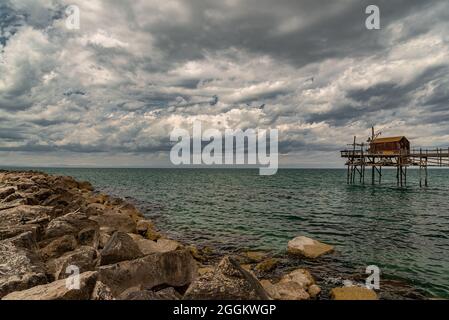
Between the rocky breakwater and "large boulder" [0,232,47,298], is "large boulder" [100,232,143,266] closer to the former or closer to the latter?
the rocky breakwater

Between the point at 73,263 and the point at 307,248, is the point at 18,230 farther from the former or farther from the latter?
the point at 307,248

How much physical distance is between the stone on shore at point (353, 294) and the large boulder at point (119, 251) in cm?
592

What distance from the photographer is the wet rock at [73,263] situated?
681 cm

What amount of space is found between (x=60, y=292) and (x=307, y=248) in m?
10.8

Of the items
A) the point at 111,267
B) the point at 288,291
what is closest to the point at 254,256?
the point at 288,291

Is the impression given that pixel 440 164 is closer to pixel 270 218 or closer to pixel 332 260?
pixel 270 218

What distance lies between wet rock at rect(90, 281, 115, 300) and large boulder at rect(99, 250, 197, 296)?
422mm

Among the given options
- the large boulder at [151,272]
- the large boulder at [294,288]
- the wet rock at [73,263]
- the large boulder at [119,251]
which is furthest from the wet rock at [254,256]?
the wet rock at [73,263]

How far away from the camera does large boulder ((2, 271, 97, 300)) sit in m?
5.09

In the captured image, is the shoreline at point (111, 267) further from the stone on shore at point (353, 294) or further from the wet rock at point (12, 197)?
the wet rock at point (12, 197)

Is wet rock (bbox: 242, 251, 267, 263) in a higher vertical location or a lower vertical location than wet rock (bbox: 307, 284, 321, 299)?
lower

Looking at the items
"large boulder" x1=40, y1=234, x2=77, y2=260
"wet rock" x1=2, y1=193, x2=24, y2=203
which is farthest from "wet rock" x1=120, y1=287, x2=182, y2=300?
"wet rock" x1=2, y1=193, x2=24, y2=203
